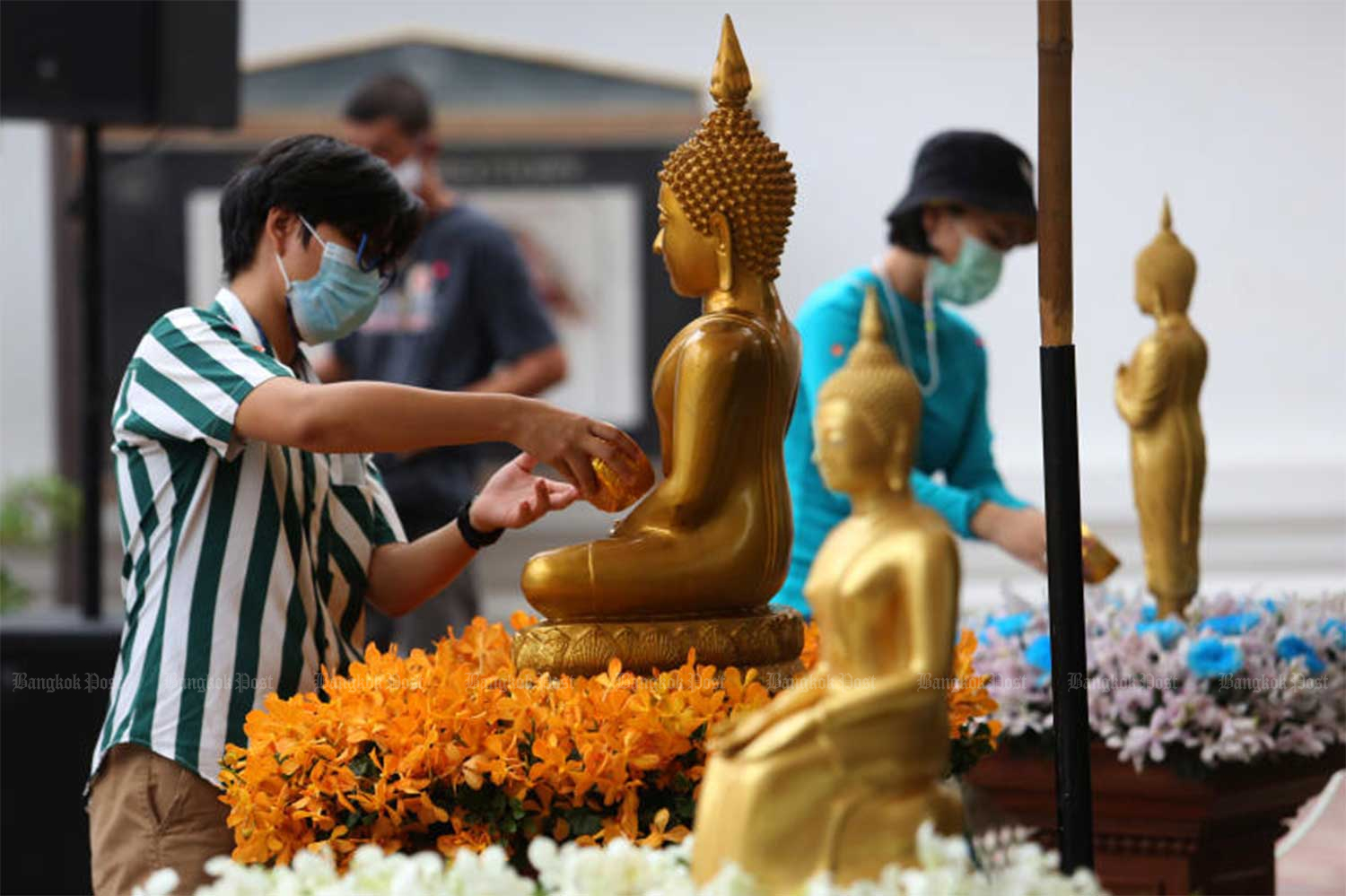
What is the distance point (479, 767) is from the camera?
172cm

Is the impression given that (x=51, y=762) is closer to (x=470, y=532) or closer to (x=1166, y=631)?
(x=470, y=532)

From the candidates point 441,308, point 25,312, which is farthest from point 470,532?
point 25,312

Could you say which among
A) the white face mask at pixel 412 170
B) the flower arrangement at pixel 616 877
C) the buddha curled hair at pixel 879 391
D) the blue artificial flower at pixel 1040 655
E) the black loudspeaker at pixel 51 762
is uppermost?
the white face mask at pixel 412 170

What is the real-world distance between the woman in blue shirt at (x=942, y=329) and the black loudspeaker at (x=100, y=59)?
1863 millimetres

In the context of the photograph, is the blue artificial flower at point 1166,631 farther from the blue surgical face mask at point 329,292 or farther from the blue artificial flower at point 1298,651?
the blue surgical face mask at point 329,292

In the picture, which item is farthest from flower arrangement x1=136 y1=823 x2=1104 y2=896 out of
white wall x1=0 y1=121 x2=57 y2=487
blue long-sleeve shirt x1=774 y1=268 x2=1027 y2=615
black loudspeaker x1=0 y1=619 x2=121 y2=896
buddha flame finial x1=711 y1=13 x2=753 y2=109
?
white wall x1=0 y1=121 x2=57 y2=487

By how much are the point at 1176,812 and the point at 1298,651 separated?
0.29 metres

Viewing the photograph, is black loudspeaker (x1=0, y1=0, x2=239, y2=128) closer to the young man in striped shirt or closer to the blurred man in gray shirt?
the blurred man in gray shirt

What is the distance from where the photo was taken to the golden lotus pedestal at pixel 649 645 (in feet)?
6.14

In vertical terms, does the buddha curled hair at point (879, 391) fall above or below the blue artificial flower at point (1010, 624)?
above

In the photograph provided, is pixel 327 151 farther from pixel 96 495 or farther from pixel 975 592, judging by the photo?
pixel 975 592

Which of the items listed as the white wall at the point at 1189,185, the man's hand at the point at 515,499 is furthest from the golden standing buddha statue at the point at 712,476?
the white wall at the point at 1189,185

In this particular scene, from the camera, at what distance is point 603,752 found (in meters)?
1.72

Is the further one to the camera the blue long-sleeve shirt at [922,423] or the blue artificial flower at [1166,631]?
the blue long-sleeve shirt at [922,423]
